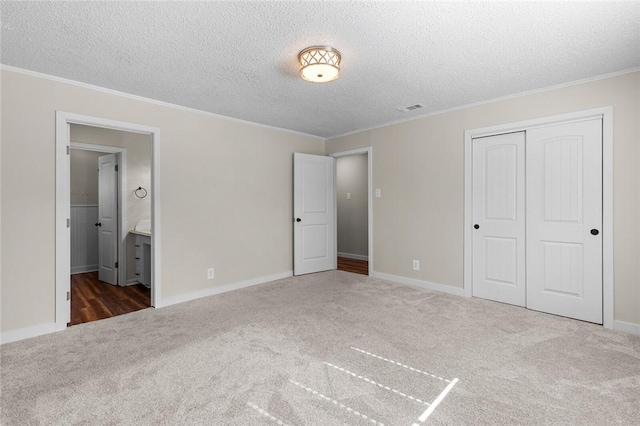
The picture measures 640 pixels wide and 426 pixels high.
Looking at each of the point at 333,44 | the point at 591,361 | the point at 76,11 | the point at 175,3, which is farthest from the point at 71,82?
the point at 591,361

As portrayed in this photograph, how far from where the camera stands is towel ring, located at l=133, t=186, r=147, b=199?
4.65m

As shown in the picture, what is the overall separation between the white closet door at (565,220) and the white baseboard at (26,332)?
15.6 feet

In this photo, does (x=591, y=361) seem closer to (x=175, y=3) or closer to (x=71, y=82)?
(x=175, y=3)

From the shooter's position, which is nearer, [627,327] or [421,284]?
[627,327]

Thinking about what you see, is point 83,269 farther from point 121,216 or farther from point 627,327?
point 627,327

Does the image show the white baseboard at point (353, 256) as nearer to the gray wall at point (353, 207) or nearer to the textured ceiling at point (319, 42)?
the gray wall at point (353, 207)

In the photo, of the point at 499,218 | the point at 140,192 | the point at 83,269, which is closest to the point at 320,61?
the point at 499,218

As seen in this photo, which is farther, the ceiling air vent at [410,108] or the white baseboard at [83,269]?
the white baseboard at [83,269]

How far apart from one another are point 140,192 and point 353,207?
158 inches

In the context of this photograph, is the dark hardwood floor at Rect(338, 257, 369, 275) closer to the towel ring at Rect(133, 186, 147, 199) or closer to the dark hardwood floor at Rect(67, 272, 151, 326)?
the dark hardwood floor at Rect(67, 272, 151, 326)

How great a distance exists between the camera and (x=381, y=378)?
2064 millimetres

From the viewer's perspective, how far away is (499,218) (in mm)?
3627

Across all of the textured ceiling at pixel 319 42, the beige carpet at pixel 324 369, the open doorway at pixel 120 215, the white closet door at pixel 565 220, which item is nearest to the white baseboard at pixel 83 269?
the open doorway at pixel 120 215

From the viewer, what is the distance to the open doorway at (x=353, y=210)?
6562 millimetres
